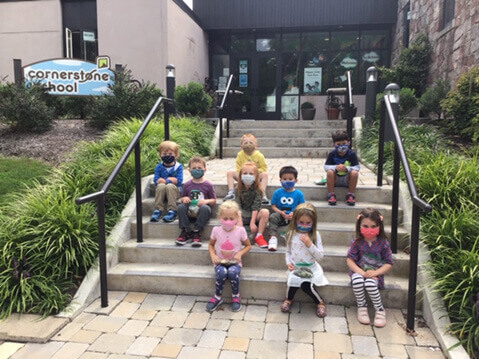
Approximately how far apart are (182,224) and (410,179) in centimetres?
209

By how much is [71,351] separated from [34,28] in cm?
1176

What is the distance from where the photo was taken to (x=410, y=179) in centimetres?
298

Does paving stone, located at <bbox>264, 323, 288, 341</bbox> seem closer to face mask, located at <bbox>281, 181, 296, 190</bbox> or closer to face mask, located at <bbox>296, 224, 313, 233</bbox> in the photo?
face mask, located at <bbox>296, 224, 313, 233</bbox>

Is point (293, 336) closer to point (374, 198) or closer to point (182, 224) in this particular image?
point (182, 224)

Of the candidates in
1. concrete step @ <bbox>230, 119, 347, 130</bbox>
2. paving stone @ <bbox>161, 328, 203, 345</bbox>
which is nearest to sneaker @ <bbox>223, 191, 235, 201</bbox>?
paving stone @ <bbox>161, 328, 203, 345</bbox>

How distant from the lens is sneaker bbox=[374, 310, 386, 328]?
2861 mm

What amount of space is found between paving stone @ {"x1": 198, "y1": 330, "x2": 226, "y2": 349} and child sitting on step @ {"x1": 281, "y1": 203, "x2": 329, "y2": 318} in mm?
574

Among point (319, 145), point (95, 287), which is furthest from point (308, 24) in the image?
point (95, 287)

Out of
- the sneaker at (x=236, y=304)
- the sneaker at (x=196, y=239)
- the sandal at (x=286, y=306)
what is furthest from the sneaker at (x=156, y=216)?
the sandal at (x=286, y=306)

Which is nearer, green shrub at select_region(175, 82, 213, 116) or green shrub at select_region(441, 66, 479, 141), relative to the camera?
green shrub at select_region(441, 66, 479, 141)

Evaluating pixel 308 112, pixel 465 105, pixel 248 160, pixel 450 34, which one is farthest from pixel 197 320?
pixel 308 112

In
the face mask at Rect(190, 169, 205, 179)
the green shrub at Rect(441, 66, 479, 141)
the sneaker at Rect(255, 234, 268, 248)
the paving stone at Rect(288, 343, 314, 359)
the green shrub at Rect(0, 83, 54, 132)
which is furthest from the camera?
the green shrub at Rect(0, 83, 54, 132)

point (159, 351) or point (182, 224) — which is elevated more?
point (182, 224)

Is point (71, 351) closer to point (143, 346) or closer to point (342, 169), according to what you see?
point (143, 346)
